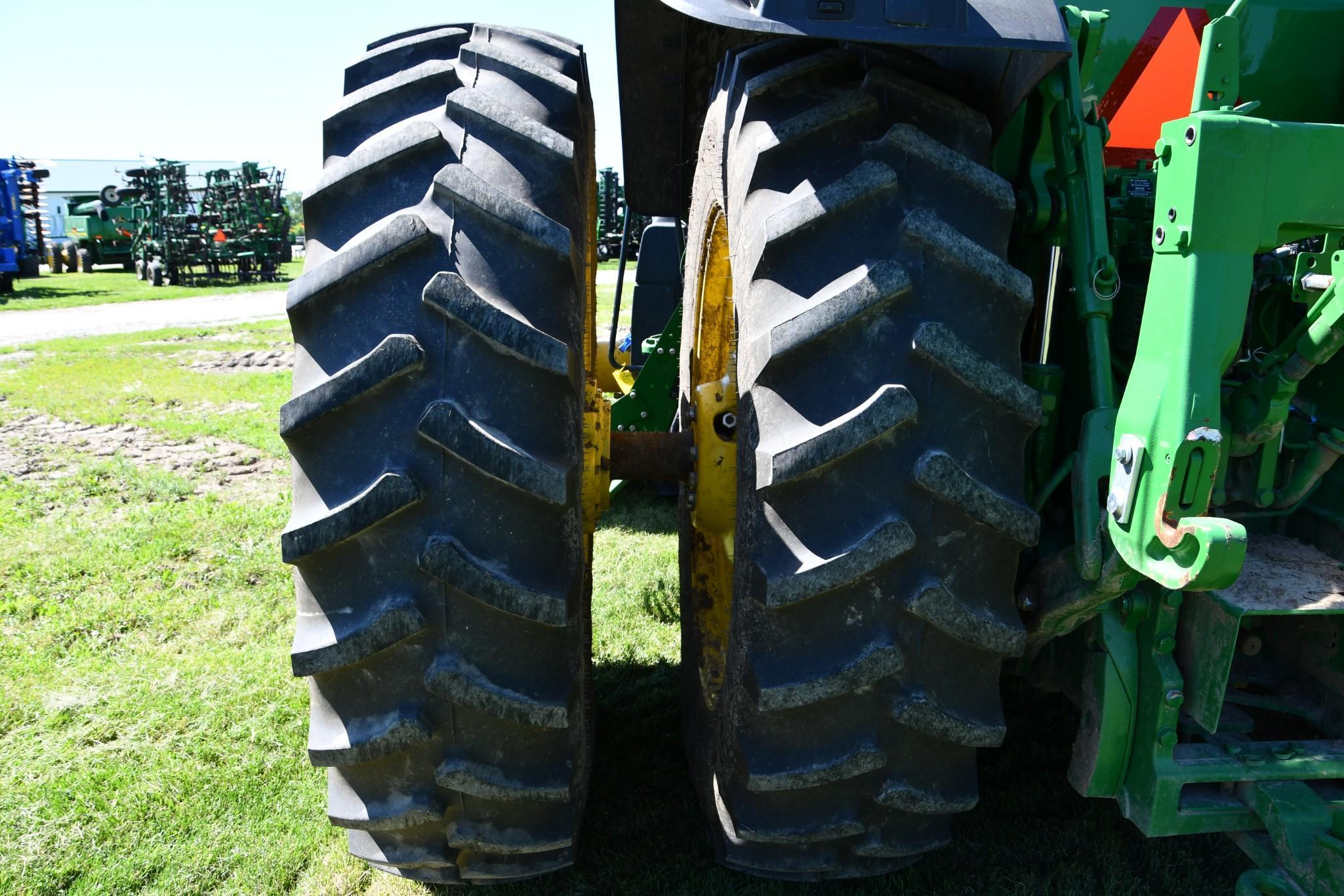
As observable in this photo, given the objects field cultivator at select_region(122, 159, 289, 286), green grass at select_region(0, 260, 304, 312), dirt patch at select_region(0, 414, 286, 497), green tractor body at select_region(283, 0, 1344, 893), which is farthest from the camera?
field cultivator at select_region(122, 159, 289, 286)

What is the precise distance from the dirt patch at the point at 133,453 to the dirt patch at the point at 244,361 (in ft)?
8.46

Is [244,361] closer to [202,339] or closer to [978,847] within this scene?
[202,339]

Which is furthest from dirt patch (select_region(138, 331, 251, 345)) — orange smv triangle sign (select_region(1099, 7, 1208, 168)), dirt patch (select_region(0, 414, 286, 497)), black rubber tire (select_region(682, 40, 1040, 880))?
black rubber tire (select_region(682, 40, 1040, 880))

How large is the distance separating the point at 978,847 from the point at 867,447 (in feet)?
4.29

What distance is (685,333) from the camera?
111 inches

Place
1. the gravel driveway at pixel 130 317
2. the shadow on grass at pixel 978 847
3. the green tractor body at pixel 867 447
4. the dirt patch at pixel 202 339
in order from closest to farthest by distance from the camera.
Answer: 1. the green tractor body at pixel 867 447
2. the shadow on grass at pixel 978 847
3. the dirt patch at pixel 202 339
4. the gravel driveway at pixel 130 317

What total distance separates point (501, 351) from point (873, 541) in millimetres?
694

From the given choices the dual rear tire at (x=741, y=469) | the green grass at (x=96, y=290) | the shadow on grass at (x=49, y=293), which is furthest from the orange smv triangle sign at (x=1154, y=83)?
the shadow on grass at (x=49, y=293)

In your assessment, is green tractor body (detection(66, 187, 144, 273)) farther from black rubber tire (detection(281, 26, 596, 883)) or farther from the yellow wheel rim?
black rubber tire (detection(281, 26, 596, 883))

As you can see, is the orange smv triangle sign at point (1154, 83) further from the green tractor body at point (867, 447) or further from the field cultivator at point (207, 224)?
the field cultivator at point (207, 224)

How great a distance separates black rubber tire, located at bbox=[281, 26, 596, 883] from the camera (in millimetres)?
1661

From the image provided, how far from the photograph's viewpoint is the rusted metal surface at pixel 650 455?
2.50m

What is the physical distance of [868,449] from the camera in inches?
64.1

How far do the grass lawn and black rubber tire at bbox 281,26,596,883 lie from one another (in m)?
0.62
